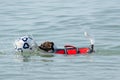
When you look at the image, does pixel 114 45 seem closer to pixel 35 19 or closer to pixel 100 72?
pixel 100 72

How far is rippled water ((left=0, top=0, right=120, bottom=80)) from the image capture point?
18.2 meters

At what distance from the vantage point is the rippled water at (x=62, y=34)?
18.2m

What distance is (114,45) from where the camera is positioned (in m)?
23.1

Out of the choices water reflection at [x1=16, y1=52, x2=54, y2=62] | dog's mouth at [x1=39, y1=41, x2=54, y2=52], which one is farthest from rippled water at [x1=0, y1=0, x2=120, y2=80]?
dog's mouth at [x1=39, y1=41, x2=54, y2=52]

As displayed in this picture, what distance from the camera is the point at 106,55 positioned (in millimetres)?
21203

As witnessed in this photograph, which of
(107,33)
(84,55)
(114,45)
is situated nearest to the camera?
(84,55)

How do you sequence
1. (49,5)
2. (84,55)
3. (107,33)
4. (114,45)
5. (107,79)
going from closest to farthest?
(107,79), (84,55), (114,45), (107,33), (49,5)

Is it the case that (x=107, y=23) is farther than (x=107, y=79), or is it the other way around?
(x=107, y=23)

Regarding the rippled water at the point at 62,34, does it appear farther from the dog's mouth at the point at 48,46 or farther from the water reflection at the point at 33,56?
the dog's mouth at the point at 48,46

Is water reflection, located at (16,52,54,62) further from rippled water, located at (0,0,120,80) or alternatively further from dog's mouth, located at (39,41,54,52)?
dog's mouth, located at (39,41,54,52)

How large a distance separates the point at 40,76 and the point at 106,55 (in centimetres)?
418

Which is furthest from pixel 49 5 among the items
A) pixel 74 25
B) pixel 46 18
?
pixel 74 25

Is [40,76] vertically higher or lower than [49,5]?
lower

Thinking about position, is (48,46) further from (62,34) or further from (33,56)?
(62,34)
